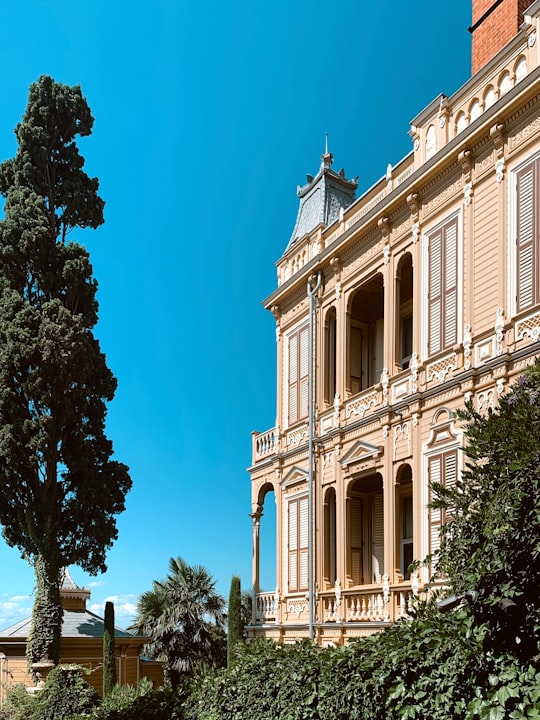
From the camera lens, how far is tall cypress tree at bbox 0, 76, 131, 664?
94.9 ft

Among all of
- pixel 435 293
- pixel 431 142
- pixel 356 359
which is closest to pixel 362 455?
pixel 356 359

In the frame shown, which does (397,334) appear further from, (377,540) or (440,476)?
(377,540)

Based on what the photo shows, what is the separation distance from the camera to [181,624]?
3288 cm

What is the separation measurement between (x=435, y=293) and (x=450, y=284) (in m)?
0.57

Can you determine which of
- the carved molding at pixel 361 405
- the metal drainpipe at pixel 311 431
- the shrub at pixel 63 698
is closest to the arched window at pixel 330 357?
the metal drainpipe at pixel 311 431

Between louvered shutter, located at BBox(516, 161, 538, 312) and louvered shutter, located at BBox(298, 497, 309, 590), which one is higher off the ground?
louvered shutter, located at BBox(516, 161, 538, 312)

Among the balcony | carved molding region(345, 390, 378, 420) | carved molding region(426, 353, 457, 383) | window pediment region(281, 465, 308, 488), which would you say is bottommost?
the balcony

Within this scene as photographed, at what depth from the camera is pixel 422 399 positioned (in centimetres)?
1925

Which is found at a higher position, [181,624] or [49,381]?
[49,381]

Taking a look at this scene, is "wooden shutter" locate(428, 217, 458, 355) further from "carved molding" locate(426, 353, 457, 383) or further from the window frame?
"carved molding" locate(426, 353, 457, 383)

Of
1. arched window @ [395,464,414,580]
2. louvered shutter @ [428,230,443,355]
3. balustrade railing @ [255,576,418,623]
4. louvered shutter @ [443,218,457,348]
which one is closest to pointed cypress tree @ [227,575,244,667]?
balustrade railing @ [255,576,418,623]

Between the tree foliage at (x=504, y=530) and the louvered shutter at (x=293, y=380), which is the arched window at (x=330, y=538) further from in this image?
the tree foliage at (x=504, y=530)

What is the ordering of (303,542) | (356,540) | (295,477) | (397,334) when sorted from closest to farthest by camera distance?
(397,334) < (356,540) < (303,542) < (295,477)

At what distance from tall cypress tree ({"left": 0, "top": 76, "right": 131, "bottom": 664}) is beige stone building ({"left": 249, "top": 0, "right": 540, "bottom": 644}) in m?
6.49
